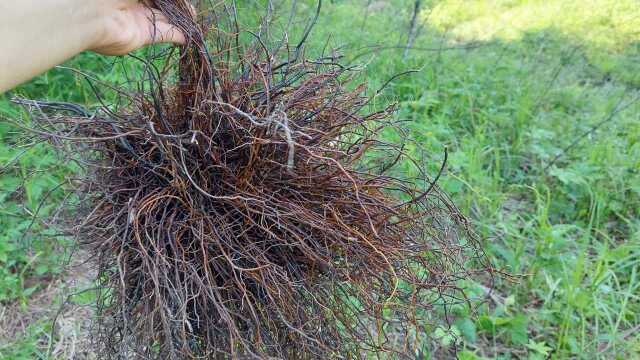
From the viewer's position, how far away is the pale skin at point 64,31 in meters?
0.67

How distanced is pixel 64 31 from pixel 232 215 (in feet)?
1.19

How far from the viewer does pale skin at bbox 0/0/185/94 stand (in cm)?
67

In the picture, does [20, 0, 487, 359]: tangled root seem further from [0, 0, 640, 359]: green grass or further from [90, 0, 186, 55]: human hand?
[0, 0, 640, 359]: green grass

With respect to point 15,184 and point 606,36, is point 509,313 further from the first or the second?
point 606,36

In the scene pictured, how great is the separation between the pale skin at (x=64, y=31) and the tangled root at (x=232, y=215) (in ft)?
0.15

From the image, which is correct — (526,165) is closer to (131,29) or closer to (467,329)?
(467,329)

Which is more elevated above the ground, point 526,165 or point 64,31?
point 64,31

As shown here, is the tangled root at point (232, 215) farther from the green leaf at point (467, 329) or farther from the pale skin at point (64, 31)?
the green leaf at point (467, 329)

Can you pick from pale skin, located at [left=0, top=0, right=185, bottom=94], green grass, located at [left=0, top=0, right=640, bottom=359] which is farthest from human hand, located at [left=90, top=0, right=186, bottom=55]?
green grass, located at [left=0, top=0, right=640, bottom=359]

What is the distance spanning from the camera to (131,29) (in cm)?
85

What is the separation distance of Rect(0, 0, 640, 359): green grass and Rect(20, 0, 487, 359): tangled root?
34cm

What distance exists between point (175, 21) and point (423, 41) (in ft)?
9.17

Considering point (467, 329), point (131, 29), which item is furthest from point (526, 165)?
point (131, 29)

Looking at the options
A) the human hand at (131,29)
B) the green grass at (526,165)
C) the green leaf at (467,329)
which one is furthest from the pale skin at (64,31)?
the green leaf at (467,329)
